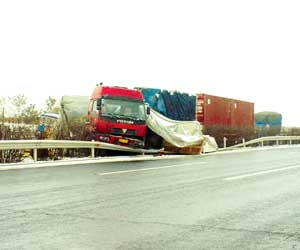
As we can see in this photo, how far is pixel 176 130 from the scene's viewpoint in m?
26.3

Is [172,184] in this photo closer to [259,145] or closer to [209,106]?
[209,106]

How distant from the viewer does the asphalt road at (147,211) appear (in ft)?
20.3

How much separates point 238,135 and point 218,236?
31056 millimetres

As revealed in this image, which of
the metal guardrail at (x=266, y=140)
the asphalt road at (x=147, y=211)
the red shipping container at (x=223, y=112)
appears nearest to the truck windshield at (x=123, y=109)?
the asphalt road at (x=147, y=211)

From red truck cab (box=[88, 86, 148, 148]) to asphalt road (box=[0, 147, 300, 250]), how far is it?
29.9 feet

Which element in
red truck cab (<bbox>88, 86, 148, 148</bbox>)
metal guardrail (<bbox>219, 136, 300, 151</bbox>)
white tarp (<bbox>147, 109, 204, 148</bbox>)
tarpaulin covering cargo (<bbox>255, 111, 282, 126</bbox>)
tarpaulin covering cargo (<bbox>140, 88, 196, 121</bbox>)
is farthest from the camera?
tarpaulin covering cargo (<bbox>255, 111, 282, 126</bbox>)

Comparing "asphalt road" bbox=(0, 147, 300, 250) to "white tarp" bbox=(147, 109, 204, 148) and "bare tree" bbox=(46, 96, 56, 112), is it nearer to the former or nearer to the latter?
"white tarp" bbox=(147, 109, 204, 148)

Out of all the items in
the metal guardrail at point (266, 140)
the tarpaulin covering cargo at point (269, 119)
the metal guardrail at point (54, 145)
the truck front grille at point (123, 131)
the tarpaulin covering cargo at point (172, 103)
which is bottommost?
the metal guardrail at point (266, 140)

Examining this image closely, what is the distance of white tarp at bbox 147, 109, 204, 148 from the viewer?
25391 millimetres

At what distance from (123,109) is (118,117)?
61 centimetres

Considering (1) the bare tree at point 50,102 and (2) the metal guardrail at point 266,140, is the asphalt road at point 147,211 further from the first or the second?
(1) the bare tree at point 50,102

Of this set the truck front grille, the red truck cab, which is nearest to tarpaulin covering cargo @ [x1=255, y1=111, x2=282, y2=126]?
the red truck cab

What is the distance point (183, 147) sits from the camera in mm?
25938

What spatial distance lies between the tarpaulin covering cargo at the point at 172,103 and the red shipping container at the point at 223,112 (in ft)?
5.02
